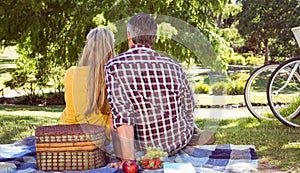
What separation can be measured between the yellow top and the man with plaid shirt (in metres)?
0.35

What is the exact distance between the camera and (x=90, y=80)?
3.17 m

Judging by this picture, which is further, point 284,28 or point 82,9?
point 284,28

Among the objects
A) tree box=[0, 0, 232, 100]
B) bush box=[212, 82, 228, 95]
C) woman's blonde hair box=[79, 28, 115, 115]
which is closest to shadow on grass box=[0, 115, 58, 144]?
woman's blonde hair box=[79, 28, 115, 115]

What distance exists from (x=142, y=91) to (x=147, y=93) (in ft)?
0.11

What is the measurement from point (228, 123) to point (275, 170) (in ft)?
8.12

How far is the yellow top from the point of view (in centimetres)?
318

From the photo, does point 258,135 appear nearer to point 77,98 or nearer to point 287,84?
point 287,84

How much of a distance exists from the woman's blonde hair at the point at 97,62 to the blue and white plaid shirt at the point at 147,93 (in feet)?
0.93

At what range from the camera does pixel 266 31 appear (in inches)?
751

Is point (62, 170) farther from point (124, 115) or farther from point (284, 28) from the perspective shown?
point (284, 28)

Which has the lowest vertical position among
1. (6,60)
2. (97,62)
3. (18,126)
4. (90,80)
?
(18,126)

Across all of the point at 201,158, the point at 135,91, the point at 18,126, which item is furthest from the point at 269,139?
the point at 18,126

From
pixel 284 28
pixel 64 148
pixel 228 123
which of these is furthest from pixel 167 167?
pixel 284 28

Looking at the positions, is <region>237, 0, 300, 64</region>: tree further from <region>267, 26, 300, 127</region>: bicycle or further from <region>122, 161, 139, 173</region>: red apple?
<region>122, 161, 139, 173</region>: red apple
